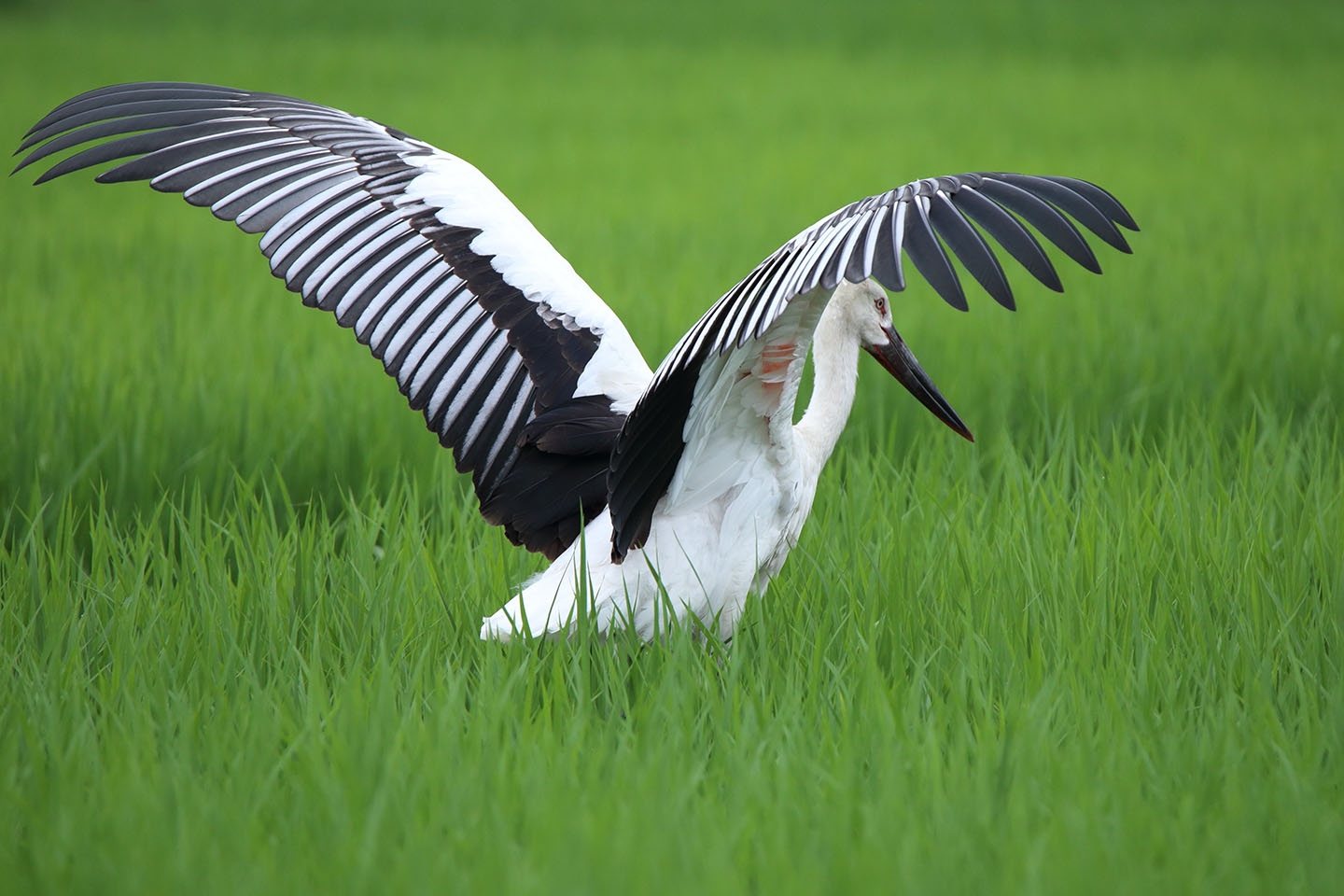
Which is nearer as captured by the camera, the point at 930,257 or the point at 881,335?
the point at 930,257

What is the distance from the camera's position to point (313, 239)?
2785mm

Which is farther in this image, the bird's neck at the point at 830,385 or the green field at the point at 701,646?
the bird's neck at the point at 830,385

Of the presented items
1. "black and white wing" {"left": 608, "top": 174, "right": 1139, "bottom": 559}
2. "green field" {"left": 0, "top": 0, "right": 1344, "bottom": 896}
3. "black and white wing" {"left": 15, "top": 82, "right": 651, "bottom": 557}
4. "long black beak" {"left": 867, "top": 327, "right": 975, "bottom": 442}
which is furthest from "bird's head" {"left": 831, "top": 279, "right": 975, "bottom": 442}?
"black and white wing" {"left": 608, "top": 174, "right": 1139, "bottom": 559}

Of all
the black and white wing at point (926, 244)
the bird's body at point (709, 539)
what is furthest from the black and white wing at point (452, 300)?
the black and white wing at point (926, 244)

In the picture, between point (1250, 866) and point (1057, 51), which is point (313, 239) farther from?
point (1057, 51)

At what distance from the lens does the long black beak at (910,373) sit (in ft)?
9.40

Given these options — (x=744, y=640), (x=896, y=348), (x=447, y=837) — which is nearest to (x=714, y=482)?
(x=744, y=640)

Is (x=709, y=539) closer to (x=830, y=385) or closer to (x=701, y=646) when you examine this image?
(x=701, y=646)

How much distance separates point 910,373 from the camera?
2.93 m

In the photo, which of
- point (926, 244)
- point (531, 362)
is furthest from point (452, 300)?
point (926, 244)

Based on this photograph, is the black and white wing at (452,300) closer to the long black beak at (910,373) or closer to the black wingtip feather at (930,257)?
the long black beak at (910,373)

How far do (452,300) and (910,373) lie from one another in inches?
44.7

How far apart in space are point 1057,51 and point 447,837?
18831 millimetres

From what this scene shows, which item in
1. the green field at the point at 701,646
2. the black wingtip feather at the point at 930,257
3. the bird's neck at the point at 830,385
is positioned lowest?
the green field at the point at 701,646
